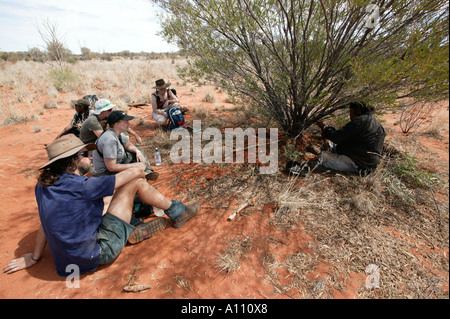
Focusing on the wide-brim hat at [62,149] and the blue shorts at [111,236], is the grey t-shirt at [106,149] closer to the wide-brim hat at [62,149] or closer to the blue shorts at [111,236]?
the wide-brim hat at [62,149]

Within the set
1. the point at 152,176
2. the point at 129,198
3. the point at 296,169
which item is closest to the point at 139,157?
the point at 152,176

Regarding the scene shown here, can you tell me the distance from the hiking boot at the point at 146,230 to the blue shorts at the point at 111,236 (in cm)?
10

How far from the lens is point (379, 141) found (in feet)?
10.9

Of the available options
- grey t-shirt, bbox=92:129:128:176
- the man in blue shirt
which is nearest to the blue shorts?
the man in blue shirt

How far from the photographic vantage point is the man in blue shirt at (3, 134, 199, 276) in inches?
76.4

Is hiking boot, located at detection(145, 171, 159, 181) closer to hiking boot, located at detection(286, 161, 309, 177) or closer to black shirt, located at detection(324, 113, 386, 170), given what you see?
hiking boot, located at detection(286, 161, 309, 177)

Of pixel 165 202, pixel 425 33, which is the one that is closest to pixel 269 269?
pixel 165 202

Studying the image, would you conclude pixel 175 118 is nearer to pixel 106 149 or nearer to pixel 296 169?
pixel 106 149

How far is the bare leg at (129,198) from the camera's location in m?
2.44

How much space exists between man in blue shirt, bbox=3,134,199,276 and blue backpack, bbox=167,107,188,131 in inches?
140

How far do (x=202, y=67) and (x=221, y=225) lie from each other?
3170 mm

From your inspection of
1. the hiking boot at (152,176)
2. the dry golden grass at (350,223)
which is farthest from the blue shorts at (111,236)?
the hiking boot at (152,176)
